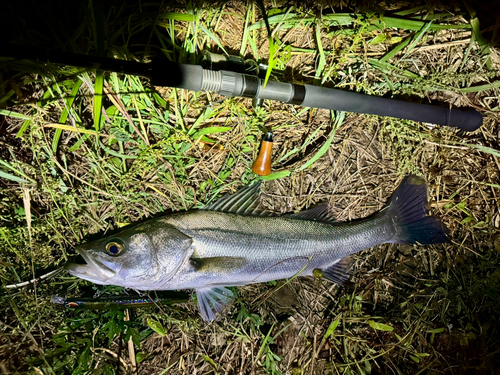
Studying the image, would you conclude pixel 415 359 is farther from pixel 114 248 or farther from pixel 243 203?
pixel 114 248

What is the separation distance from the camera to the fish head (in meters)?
2.48

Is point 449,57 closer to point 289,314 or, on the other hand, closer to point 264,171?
point 264,171

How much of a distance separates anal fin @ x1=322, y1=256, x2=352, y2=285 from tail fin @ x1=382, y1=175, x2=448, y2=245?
21.4 inches

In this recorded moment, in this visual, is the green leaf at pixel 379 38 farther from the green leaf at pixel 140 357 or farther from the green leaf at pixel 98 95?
the green leaf at pixel 140 357

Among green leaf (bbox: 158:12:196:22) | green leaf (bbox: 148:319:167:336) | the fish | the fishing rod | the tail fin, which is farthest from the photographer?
the tail fin

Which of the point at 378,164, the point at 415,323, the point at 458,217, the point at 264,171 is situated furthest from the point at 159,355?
the point at 458,217

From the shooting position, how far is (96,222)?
289 centimetres

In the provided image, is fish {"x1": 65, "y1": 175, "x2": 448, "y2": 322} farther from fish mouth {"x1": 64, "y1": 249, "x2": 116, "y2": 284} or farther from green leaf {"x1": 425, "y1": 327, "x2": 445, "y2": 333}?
green leaf {"x1": 425, "y1": 327, "x2": 445, "y2": 333}

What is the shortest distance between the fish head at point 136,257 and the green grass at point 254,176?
1.24ft

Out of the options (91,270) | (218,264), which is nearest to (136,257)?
(91,270)

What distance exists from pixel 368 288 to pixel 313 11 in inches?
114

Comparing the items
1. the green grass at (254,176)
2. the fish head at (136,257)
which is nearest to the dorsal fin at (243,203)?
the green grass at (254,176)

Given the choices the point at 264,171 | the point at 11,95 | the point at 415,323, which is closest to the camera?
the point at 11,95

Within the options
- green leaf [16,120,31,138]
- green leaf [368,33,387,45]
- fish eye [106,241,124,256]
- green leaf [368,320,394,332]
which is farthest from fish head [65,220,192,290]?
green leaf [368,33,387,45]
